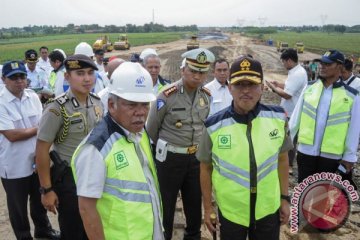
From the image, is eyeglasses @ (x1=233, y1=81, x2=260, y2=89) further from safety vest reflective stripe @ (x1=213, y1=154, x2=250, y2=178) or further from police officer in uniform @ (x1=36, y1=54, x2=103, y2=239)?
police officer in uniform @ (x1=36, y1=54, x2=103, y2=239)

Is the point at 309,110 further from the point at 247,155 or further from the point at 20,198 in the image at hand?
the point at 20,198

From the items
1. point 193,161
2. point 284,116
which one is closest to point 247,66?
point 284,116

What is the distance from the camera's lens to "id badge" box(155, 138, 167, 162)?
346cm

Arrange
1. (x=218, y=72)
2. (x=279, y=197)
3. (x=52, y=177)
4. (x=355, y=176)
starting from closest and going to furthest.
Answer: (x=279, y=197), (x=52, y=177), (x=218, y=72), (x=355, y=176)

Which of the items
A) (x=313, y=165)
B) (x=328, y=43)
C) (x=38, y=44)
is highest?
(x=313, y=165)

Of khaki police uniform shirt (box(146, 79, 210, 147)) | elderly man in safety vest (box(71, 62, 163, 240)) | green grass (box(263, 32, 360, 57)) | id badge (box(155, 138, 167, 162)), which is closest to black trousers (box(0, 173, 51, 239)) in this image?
id badge (box(155, 138, 167, 162))

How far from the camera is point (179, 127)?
3.48m

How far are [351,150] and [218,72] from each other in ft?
7.11

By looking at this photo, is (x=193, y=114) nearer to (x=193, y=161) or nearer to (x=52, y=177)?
(x=193, y=161)

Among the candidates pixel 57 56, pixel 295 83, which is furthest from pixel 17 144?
pixel 295 83

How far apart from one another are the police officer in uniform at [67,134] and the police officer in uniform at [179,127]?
0.73m

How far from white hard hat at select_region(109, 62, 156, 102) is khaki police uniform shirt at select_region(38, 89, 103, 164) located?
1061 millimetres

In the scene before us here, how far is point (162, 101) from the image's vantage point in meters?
3.45

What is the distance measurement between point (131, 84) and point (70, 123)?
3.87ft
